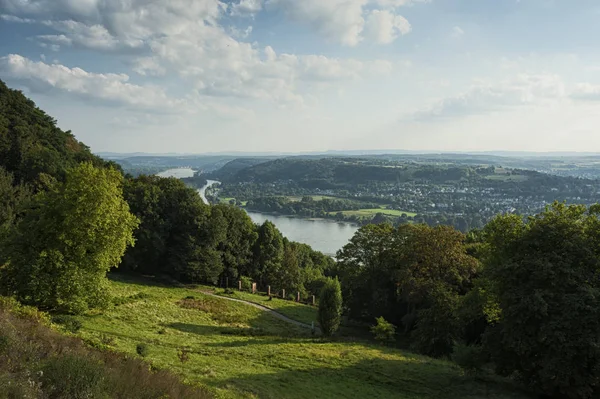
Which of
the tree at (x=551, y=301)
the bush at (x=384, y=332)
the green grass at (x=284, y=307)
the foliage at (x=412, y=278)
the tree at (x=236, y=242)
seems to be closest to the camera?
the tree at (x=551, y=301)

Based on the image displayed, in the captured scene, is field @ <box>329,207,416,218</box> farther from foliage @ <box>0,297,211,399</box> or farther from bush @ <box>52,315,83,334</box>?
foliage @ <box>0,297,211,399</box>

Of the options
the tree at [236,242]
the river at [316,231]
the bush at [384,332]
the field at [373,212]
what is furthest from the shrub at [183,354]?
the field at [373,212]

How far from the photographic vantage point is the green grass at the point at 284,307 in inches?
1473

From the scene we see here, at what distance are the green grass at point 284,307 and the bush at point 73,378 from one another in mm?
28858

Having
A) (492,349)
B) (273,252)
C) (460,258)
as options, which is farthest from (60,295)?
(273,252)

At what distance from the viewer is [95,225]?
2242 centimetres

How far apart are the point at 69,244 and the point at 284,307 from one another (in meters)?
23.1

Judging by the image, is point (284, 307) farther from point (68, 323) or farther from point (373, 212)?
point (373, 212)

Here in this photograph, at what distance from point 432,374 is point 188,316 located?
1788 centimetres

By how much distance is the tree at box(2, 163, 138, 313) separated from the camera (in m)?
20.7

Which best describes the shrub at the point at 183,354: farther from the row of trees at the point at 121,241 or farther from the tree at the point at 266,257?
the tree at the point at 266,257

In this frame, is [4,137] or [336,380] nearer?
[336,380]

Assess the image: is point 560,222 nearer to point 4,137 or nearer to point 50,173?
point 50,173

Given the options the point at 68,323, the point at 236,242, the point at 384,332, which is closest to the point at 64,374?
the point at 68,323
